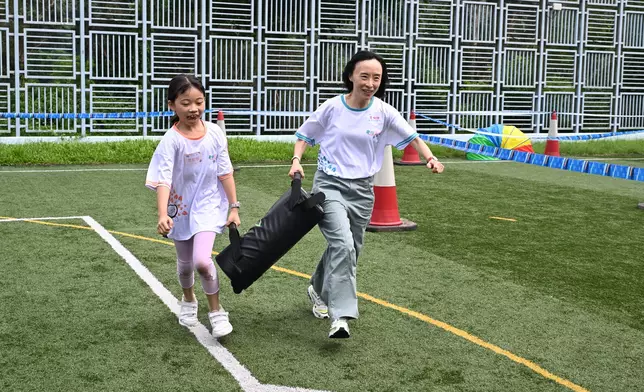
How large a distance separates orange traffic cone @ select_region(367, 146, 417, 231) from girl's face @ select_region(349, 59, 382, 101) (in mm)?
3084

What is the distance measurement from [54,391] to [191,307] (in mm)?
1204

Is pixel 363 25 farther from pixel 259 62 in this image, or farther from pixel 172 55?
pixel 172 55

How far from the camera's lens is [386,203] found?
8.09m

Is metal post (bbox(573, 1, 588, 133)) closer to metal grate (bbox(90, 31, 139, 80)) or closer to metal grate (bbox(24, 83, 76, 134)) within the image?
metal grate (bbox(90, 31, 139, 80))

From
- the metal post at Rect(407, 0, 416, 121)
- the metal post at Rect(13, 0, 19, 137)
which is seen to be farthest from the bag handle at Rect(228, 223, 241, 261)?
the metal post at Rect(407, 0, 416, 121)

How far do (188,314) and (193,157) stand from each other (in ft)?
2.97

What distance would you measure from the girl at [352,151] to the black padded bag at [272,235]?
16cm

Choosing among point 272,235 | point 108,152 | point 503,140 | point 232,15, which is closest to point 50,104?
point 108,152

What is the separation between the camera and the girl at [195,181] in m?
4.55

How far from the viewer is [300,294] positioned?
5.69m

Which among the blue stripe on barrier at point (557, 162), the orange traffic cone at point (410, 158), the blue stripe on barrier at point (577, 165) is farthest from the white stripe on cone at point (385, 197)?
the orange traffic cone at point (410, 158)

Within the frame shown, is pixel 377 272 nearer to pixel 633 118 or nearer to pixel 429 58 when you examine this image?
pixel 429 58

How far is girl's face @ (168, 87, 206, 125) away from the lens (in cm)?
457

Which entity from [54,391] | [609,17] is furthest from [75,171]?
[609,17]
